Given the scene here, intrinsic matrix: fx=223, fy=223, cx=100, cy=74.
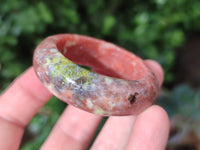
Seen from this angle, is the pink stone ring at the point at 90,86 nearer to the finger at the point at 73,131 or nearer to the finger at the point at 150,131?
the finger at the point at 150,131


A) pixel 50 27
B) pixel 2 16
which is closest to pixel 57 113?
pixel 50 27

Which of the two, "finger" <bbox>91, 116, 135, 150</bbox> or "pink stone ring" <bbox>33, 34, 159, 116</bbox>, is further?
"finger" <bbox>91, 116, 135, 150</bbox>

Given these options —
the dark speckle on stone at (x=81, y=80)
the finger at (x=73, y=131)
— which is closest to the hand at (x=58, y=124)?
the finger at (x=73, y=131)

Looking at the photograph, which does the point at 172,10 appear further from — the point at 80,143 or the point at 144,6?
the point at 80,143

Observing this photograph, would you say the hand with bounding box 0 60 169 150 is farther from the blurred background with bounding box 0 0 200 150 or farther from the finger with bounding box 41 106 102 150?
the blurred background with bounding box 0 0 200 150

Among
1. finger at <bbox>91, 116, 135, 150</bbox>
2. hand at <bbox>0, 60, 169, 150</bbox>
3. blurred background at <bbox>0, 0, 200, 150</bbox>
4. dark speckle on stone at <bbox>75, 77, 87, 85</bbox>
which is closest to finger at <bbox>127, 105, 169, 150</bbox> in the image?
hand at <bbox>0, 60, 169, 150</bbox>

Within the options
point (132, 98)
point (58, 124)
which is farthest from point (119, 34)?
point (132, 98)
